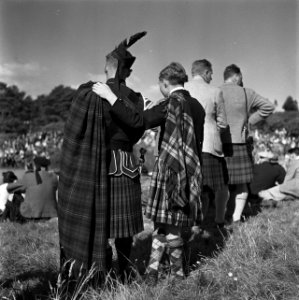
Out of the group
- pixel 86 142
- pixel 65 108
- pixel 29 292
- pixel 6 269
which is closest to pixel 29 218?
pixel 6 269

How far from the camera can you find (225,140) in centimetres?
464

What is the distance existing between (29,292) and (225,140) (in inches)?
105

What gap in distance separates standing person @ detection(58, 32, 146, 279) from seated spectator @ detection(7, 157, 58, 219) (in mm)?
3313

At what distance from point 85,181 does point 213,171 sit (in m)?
1.95

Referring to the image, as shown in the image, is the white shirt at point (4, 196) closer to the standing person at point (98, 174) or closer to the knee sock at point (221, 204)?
the knee sock at point (221, 204)

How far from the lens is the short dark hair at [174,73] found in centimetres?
302

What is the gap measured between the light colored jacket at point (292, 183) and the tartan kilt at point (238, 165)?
6.03 feet

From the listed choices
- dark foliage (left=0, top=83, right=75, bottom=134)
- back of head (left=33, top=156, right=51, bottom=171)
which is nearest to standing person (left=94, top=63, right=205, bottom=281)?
back of head (left=33, top=156, right=51, bottom=171)

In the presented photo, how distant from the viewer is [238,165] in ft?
15.5

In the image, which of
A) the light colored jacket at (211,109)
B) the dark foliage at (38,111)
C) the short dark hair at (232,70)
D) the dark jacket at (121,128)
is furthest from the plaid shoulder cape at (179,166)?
the dark foliage at (38,111)

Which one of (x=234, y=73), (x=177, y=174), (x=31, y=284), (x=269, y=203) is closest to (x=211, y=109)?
(x=234, y=73)

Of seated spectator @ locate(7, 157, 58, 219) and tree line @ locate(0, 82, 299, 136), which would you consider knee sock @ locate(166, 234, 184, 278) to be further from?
tree line @ locate(0, 82, 299, 136)

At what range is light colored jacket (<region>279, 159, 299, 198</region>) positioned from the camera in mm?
6316

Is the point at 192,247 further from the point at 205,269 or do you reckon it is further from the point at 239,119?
the point at 239,119
